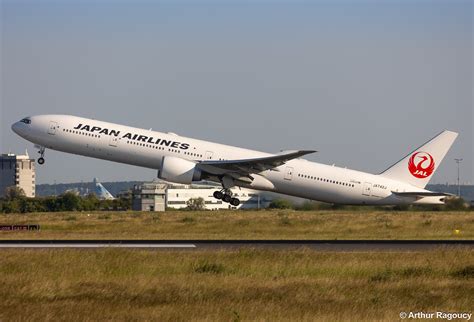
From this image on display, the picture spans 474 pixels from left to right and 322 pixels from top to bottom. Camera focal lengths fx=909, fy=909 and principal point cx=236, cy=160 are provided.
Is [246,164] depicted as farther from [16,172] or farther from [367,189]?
[16,172]

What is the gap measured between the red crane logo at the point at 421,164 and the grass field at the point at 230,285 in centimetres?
2485

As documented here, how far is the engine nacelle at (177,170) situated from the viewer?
4422 centimetres

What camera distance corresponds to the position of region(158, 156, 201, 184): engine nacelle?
4422 cm

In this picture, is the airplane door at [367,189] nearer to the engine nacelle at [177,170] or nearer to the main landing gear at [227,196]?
the main landing gear at [227,196]

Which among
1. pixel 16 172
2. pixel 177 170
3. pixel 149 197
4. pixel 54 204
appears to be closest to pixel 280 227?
pixel 177 170

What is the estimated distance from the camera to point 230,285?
1981cm

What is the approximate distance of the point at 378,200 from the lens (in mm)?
48812

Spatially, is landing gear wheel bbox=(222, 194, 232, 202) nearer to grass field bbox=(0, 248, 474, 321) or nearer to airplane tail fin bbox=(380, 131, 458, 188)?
airplane tail fin bbox=(380, 131, 458, 188)

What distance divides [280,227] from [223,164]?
4.37 meters

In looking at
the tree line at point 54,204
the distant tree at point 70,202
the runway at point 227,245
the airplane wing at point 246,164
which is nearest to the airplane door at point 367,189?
the airplane wing at point 246,164

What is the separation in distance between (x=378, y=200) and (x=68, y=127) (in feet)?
55.1

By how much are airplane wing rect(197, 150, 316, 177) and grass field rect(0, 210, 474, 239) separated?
8.72 ft

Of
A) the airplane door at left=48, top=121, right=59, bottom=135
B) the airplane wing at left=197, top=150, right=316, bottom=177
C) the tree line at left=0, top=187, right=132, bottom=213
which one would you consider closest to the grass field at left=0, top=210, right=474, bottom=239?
the airplane wing at left=197, top=150, right=316, bottom=177

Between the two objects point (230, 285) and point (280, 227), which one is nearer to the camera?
point (230, 285)
